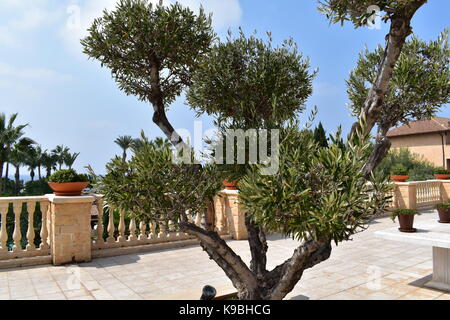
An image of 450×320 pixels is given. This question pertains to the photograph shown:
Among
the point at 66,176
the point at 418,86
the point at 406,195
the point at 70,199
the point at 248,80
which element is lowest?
the point at 406,195

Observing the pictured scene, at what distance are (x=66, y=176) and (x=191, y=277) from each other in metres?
3.94

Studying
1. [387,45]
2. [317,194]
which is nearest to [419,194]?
[387,45]

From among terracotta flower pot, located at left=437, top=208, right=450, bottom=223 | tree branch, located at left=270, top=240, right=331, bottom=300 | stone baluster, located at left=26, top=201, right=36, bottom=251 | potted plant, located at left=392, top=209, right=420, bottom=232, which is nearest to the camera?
tree branch, located at left=270, top=240, right=331, bottom=300

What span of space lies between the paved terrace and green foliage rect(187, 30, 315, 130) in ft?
9.59

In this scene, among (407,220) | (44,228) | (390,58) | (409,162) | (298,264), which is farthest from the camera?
(409,162)

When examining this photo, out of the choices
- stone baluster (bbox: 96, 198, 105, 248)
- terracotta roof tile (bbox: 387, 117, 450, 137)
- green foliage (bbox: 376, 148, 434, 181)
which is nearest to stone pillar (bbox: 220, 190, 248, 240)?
stone baluster (bbox: 96, 198, 105, 248)

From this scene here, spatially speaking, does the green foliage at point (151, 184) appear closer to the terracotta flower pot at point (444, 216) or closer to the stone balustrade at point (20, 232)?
the stone balustrade at point (20, 232)

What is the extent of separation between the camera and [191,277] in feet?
21.7

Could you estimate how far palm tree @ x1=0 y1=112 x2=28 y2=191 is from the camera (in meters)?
23.9

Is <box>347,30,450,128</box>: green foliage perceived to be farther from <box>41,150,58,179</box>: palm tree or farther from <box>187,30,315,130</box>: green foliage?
<box>41,150,58,179</box>: palm tree

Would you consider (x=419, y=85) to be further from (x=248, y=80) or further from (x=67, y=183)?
(x=67, y=183)

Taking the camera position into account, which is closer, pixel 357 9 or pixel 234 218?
pixel 357 9

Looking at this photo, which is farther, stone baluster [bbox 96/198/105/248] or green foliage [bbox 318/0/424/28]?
stone baluster [bbox 96/198/105/248]

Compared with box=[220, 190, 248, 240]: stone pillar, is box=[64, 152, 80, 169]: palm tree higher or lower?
higher
